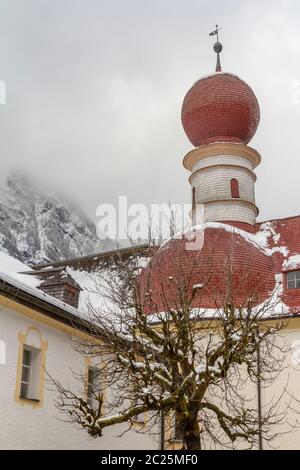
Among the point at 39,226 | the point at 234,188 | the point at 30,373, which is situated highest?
the point at 39,226

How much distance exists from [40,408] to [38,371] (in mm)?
802

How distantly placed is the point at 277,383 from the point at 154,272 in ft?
16.9

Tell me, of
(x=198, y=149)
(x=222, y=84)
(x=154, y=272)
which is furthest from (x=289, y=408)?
(x=222, y=84)

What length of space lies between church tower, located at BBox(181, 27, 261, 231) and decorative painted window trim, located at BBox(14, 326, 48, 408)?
1123 centimetres

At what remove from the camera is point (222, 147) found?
82.8ft

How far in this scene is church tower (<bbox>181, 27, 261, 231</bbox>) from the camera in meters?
24.8

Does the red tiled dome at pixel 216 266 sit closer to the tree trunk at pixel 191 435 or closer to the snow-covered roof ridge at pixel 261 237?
the snow-covered roof ridge at pixel 261 237

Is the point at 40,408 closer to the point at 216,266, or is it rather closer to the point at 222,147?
the point at 216,266

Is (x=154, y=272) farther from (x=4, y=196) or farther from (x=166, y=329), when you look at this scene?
(x=4, y=196)

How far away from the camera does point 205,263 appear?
67.7 feet

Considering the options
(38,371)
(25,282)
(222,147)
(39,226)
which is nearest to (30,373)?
(38,371)

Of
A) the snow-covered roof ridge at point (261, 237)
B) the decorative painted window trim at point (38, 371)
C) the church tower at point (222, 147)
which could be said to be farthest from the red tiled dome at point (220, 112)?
the decorative painted window trim at point (38, 371)

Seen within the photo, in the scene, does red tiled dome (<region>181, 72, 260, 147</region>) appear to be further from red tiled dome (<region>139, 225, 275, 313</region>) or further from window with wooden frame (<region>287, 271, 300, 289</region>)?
window with wooden frame (<region>287, 271, 300, 289</region>)

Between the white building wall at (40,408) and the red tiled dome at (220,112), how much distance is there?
12.6 meters
